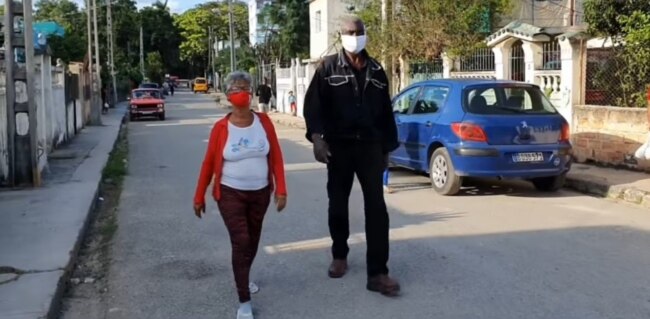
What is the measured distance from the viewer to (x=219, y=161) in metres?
5.19

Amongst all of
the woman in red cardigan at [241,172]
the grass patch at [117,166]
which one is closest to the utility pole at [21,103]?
the grass patch at [117,166]

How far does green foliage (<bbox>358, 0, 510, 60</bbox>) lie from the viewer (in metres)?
20.6

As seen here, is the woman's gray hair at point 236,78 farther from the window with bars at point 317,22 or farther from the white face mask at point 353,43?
the window with bars at point 317,22

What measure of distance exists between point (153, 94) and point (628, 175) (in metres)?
26.6

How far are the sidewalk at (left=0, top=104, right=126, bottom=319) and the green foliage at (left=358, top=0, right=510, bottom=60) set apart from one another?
393 inches

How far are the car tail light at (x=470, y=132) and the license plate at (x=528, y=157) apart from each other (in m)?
0.46

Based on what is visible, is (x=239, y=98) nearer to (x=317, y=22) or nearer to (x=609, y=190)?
(x=609, y=190)

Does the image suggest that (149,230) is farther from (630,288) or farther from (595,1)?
(595,1)

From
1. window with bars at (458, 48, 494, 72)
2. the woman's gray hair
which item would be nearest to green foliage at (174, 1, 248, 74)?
window with bars at (458, 48, 494, 72)

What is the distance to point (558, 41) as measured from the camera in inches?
553

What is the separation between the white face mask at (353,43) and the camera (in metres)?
5.71

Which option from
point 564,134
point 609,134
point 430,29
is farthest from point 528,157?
point 430,29

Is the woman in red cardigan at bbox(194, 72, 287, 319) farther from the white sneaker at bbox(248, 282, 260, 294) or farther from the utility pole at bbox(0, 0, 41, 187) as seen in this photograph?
the utility pole at bbox(0, 0, 41, 187)

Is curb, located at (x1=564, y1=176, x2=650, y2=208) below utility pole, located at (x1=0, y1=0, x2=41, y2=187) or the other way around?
below
